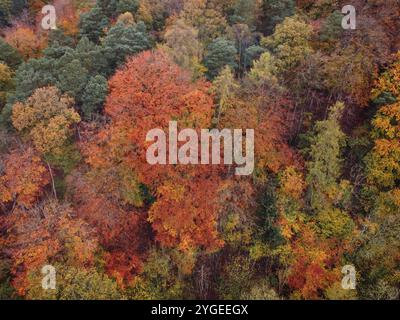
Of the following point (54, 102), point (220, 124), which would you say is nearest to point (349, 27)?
point (220, 124)

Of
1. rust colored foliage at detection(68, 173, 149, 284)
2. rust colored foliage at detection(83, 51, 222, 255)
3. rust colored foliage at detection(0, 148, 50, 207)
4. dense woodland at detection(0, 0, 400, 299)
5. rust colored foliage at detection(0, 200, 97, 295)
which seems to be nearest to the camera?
rust colored foliage at detection(0, 200, 97, 295)

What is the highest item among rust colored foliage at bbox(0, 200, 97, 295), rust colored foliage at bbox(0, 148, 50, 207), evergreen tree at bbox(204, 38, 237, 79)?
evergreen tree at bbox(204, 38, 237, 79)

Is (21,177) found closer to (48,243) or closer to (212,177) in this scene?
(48,243)

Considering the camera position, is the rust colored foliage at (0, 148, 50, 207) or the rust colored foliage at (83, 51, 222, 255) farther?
the rust colored foliage at (0, 148, 50, 207)

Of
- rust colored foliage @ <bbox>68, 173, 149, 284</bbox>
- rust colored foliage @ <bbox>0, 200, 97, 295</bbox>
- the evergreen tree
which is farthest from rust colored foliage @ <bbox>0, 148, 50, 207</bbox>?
the evergreen tree

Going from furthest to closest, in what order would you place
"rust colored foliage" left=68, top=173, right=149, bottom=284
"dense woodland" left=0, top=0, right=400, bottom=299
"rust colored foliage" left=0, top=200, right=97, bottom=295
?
"rust colored foliage" left=68, top=173, right=149, bottom=284
"dense woodland" left=0, top=0, right=400, bottom=299
"rust colored foliage" left=0, top=200, right=97, bottom=295

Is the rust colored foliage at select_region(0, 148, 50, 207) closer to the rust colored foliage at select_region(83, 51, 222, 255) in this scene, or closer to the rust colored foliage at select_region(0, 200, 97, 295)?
the rust colored foliage at select_region(0, 200, 97, 295)

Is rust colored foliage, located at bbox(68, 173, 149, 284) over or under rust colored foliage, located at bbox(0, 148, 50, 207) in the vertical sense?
under

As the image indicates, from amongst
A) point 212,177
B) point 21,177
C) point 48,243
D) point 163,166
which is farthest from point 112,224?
point 212,177
